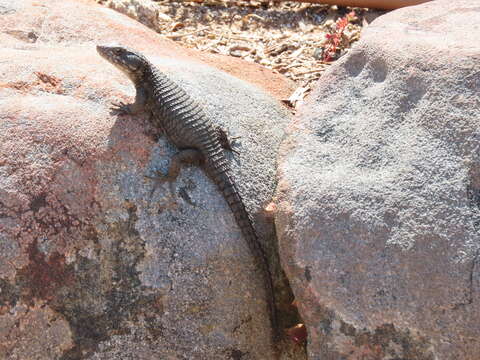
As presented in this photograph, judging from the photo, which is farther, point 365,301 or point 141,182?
point 141,182

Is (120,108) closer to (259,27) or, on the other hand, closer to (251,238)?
(251,238)

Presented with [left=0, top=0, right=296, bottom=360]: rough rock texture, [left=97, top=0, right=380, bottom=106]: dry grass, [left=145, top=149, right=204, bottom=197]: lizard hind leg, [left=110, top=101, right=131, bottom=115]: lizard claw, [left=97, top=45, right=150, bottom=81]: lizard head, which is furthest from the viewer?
[left=97, top=0, right=380, bottom=106]: dry grass

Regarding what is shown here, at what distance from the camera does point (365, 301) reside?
301 centimetres

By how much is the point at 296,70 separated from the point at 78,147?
3479 mm

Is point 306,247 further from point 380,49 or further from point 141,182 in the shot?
point 380,49

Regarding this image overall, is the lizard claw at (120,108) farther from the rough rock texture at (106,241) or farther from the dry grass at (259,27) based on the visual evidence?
the dry grass at (259,27)

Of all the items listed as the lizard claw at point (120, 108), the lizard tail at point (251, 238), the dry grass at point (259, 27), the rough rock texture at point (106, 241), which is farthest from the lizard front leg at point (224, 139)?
the dry grass at point (259, 27)

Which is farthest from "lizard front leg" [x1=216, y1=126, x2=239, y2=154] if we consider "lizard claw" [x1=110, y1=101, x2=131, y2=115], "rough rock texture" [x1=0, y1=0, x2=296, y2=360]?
"lizard claw" [x1=110, y1=101, x2=131, y2=115]

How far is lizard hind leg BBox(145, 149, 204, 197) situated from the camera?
349 cm

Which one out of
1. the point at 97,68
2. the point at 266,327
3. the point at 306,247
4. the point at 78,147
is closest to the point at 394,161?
the point at 306,247

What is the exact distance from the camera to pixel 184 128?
3.84m

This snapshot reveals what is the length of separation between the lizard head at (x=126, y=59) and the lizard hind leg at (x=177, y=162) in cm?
72

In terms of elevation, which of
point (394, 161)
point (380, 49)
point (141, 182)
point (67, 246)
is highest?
point (380, 49)

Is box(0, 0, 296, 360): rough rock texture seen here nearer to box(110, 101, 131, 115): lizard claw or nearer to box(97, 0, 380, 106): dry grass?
box(110, 101, 131, 115): lizard claw
